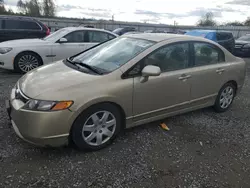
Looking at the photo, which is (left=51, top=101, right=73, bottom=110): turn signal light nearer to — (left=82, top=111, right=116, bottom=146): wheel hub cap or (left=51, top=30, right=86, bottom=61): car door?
(left=82, top=111, right=116, bottom=146): wheel hub cap

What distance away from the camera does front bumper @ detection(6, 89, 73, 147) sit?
2.39m

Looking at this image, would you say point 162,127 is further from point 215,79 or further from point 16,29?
point 16,29

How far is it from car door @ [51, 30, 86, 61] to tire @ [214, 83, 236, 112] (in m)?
4.49

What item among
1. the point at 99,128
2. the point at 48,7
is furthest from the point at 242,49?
the point at 48,7

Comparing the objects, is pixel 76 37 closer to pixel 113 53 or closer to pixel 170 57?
pixel 113 53

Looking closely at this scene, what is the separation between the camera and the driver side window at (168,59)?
3.00 m

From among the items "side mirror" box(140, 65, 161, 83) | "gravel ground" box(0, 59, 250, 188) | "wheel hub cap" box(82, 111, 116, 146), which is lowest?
"gravel ground" box(0, 59, 250, 188)

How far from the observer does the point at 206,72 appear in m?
3.65

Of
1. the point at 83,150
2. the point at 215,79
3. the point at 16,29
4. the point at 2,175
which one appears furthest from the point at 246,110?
the point at 16,29

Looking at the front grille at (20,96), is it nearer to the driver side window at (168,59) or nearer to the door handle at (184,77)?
the driver side window at (168,59)

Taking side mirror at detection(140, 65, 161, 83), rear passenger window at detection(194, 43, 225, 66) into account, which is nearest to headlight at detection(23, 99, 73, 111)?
side mirror at detection(140, 65, 161, 83)

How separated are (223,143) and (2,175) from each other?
2.91 m

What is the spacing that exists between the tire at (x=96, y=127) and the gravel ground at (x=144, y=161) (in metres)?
0.13

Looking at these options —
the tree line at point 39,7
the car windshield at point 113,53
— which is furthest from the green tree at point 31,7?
the car windshield at point 113,53
